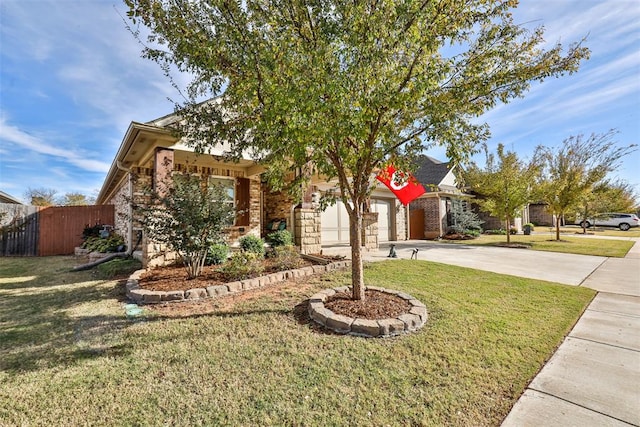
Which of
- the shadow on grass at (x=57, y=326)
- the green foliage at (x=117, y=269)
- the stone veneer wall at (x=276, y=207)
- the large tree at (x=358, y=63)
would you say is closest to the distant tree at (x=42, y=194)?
the green foliage at (x=117, y=269)

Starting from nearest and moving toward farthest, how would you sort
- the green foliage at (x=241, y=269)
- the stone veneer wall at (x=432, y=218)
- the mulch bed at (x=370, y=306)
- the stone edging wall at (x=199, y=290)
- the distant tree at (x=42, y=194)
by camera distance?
the mulch bed at (x=370, y=306) < the stone edging wall at (x=199, y=290) < the green foliage at (x=241, y=269) < the stone veneer wall at (x=432, y=218) < the distant tree at (x=42, y=194)

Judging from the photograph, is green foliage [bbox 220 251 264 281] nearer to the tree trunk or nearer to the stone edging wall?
the stone edging wall

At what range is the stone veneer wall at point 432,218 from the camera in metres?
16.9

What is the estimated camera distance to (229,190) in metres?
9.17

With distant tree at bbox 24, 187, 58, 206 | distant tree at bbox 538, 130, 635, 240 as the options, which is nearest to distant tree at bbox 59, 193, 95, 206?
distant tree at bbox 24, 187, 58, 206

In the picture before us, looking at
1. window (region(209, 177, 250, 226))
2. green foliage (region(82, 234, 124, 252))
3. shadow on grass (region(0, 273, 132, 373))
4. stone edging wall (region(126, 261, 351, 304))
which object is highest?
window (region(209, 177, 250, 226))

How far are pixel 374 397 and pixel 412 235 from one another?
51.4 feet

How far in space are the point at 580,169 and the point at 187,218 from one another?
1907cm

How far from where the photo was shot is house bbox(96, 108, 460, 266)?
6.25 metres

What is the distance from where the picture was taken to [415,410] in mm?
2107

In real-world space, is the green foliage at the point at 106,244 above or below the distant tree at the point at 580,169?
below

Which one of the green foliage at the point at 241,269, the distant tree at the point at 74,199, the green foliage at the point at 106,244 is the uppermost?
the distant tree at the point at 74,199

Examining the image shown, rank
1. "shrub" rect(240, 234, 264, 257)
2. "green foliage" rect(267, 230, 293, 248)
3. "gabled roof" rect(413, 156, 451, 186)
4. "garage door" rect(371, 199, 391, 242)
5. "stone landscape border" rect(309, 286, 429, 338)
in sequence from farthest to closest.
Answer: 1. "gabled roof" rect(413, 156, 451, 186)
2. "garage door" rect(371, 199, 391, 242)
3. "green foliage" rect(267, 230, 293, 248)
4. "shrub" rect(240, 234, 264, 257)
5. "stone landscape border" rect(309, 286, 429, 338)

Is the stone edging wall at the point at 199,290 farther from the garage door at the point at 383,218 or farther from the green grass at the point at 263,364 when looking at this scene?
the garage door at the point at 383,218
